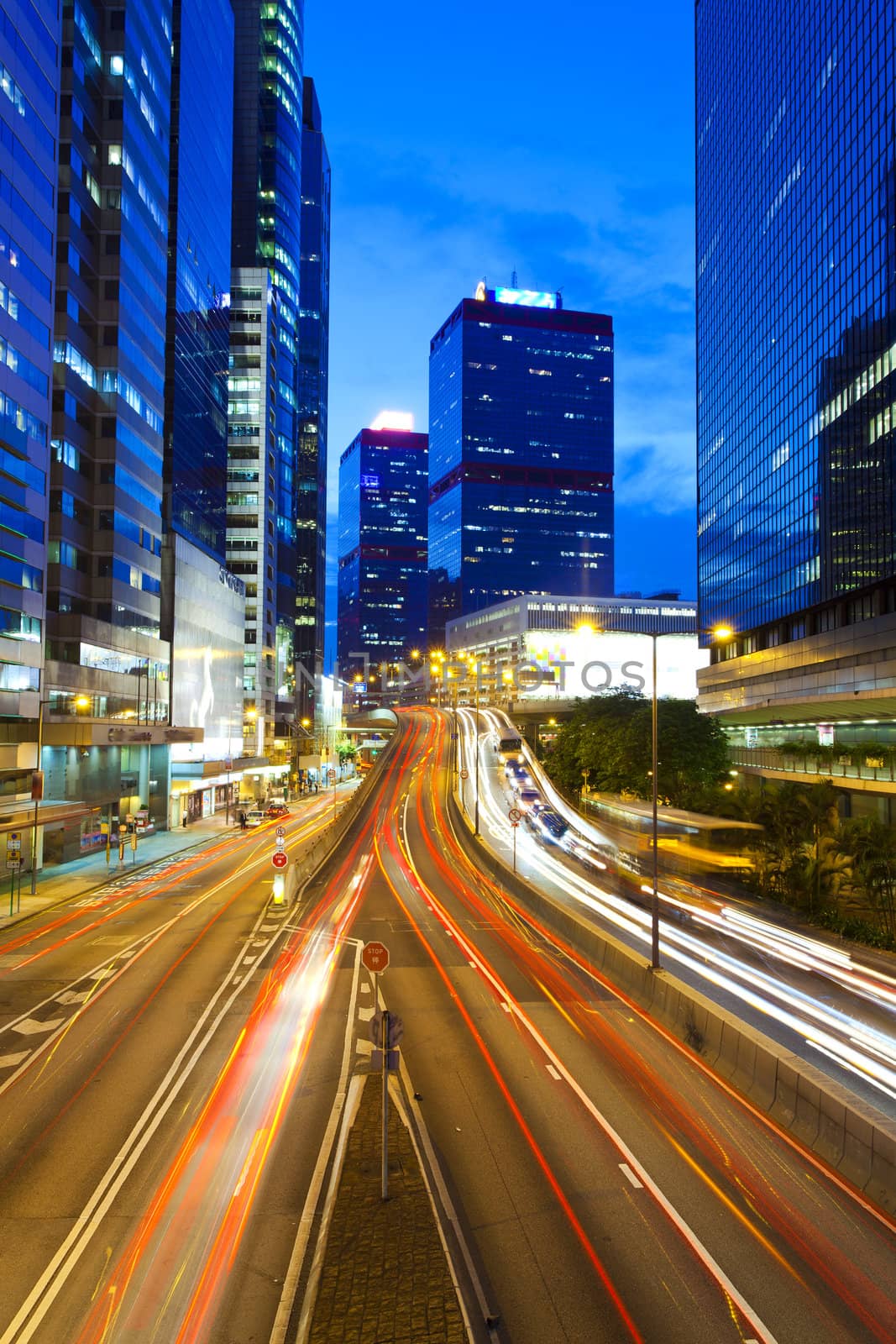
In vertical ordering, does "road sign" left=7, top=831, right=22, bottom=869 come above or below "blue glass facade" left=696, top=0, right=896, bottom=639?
below

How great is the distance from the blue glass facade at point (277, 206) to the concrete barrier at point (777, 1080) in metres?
103

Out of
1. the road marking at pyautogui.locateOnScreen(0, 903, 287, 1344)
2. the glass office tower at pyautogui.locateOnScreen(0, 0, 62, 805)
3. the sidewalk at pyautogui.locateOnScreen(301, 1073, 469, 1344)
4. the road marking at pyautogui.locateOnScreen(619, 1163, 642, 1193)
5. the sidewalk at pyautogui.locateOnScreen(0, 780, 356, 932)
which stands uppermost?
the glass office tower at pyautogui.locateOnScreen(0, 0, 62, 805)

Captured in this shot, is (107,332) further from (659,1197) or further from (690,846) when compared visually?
(659,1197)

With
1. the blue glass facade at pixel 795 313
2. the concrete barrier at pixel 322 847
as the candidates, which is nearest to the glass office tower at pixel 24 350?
the concrete barrier at pixel 322 847

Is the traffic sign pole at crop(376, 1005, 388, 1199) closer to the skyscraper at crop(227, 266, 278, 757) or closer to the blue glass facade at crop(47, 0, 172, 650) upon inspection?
the blue glass facade at crop(47, 0, 172, 650)

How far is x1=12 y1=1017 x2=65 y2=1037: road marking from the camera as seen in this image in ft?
67.2

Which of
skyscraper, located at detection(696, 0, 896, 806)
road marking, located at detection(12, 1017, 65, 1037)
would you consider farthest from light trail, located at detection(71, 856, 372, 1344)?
skyscraper, located at detection(696, 0, 896, 806)

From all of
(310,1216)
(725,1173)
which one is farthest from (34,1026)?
(725,1173)

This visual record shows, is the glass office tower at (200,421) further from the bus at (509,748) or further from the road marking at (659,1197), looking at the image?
the road marking at (659,1197)

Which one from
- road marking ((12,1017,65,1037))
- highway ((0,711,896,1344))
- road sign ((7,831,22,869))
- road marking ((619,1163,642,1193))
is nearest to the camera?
highway ((0,711,896,1344))

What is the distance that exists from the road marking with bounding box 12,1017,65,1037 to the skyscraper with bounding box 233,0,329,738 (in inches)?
3878

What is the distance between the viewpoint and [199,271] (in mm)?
84188

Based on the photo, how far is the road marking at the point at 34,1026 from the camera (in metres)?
20.5

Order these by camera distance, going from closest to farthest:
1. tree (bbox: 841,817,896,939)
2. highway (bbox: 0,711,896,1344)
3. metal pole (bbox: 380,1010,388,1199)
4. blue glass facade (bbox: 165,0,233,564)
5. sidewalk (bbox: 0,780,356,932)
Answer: highway (bbox: 0,711,896,1344) → metal pole (bbox: 380,1010,388,1199) → tree (bbox: 841,817,896,939) → sidewalk (bbox: 0,780,356,932) → blue glass facade (bbox: 165,0,233,564)
